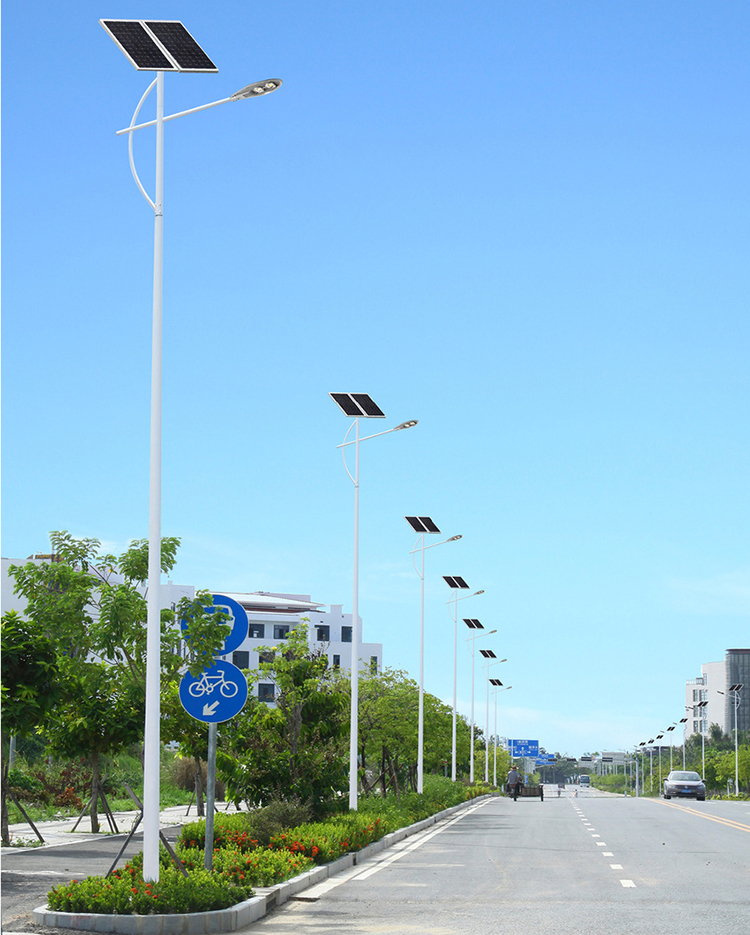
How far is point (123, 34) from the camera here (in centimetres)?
1366

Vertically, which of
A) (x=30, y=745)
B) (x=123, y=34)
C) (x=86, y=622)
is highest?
(x=123, y=34)

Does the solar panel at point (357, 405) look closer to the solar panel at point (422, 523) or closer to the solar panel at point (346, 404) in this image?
the solar panel at point (346, 404)

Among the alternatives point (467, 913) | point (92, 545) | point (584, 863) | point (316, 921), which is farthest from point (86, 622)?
point (584, 863)

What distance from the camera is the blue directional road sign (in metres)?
116

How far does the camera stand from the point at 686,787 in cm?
6488

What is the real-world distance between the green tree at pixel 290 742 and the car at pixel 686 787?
4588 centimetres

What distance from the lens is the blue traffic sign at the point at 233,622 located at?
1360 cm

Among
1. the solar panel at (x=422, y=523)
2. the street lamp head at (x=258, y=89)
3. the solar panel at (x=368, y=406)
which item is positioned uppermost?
the street lamp head at (x=258, y=89)

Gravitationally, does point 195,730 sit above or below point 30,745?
above

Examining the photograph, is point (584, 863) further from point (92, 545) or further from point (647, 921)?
point (92, 545)

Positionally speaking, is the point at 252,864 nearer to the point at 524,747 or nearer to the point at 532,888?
the point at 532,888

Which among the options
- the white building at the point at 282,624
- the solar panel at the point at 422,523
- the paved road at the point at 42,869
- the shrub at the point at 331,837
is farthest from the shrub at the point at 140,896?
the white building at the point at 282,624

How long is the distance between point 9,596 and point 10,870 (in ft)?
213

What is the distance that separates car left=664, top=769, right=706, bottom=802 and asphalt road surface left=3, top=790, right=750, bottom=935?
37.7 metres
